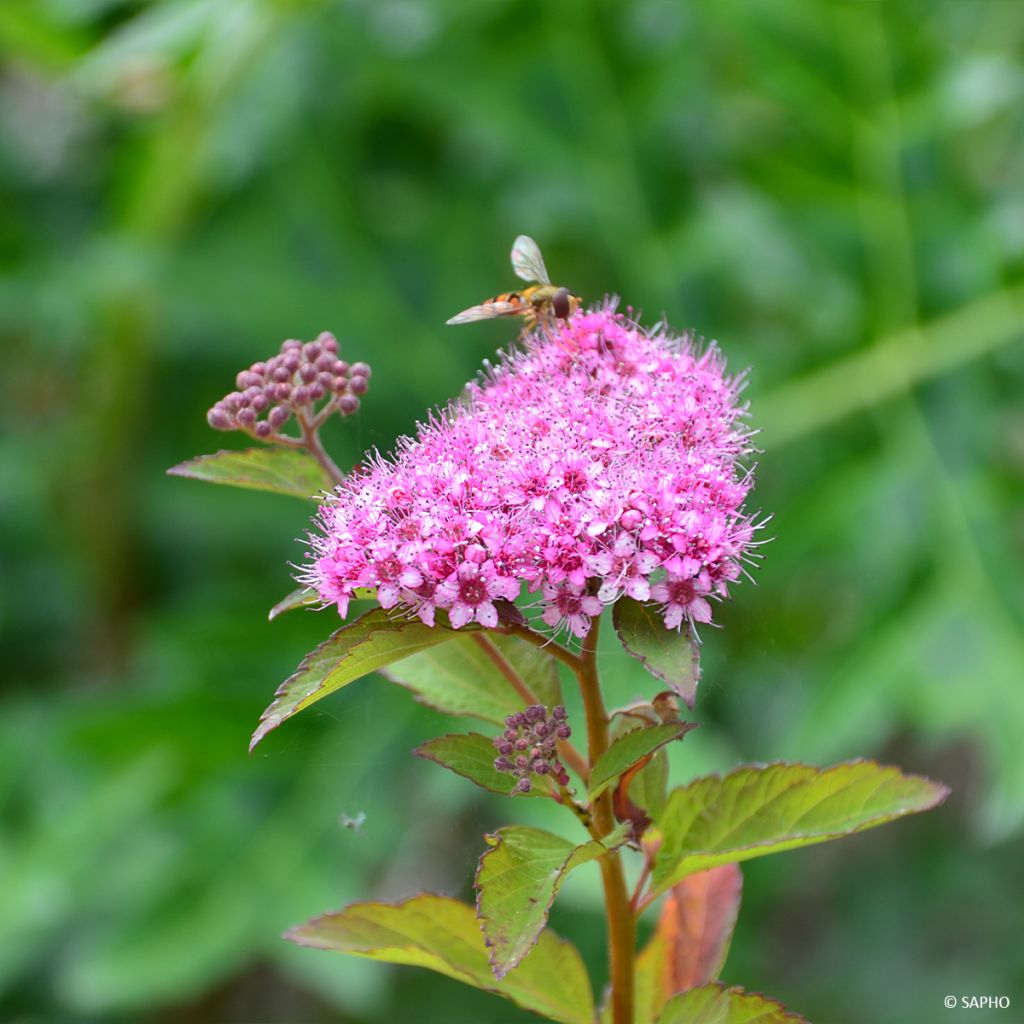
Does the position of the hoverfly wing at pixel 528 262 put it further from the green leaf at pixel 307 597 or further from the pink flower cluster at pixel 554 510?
the green leaf at pixel 307 597

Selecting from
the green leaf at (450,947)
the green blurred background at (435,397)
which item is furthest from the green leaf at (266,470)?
the green blurred background at (435,397)

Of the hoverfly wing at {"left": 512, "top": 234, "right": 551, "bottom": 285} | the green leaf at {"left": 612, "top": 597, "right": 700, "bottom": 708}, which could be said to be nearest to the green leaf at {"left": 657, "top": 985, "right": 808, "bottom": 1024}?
the green leaf at {"left": 612, "top": 597, "right": 700, "bottom": 708}

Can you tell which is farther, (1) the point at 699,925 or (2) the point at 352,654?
(1) the point at 699,925

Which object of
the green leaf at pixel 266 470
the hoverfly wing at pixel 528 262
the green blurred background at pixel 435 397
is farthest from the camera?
the green blurred background at pixel 435 397

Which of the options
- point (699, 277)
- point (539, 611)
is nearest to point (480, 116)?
point (699, 277)

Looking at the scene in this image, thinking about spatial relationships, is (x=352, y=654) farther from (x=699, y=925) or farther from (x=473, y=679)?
(x=699, y=925)

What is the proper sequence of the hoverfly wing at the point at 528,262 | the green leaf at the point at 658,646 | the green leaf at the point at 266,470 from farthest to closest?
1. the hoverfly wing at the point at 528,262
2. the green leaf at the point at 266,470
3. the green leaf at the point at 658,646

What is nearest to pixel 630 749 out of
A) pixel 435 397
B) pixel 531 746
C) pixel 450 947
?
pixel 531 746
